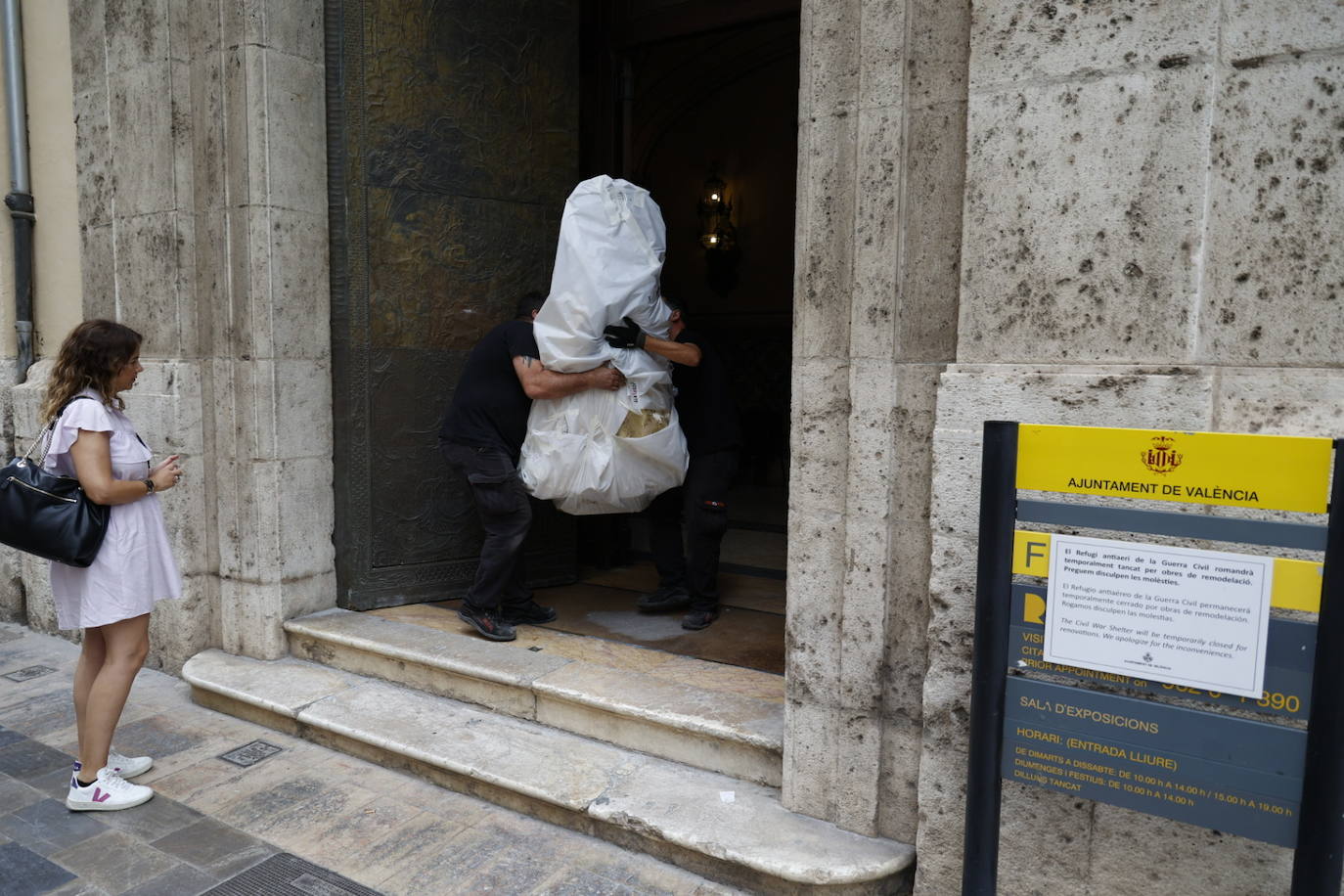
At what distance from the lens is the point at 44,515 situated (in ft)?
9.76

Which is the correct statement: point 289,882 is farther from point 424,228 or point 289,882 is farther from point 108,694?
point 424,228

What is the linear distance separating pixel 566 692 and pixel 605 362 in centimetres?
136

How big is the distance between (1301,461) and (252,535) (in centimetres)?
422

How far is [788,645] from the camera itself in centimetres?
293

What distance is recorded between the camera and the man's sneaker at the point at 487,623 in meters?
4.16

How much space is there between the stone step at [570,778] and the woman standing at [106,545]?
76 cm

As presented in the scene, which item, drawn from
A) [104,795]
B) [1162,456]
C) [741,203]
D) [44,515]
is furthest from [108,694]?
[741,203]

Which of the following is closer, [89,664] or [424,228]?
[89,664]

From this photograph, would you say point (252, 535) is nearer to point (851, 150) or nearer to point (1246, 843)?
point (851, 150)

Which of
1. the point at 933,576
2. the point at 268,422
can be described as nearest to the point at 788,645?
the point at 933,576

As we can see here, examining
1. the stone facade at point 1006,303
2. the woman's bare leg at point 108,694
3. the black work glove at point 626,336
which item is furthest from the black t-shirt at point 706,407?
the woman's bare leg at point 108,694

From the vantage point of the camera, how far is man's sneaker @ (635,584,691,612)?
15.4 ft

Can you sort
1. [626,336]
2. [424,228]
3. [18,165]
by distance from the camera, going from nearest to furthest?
[626,336] < [424,228] < [18,165]

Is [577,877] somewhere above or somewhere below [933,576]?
below
